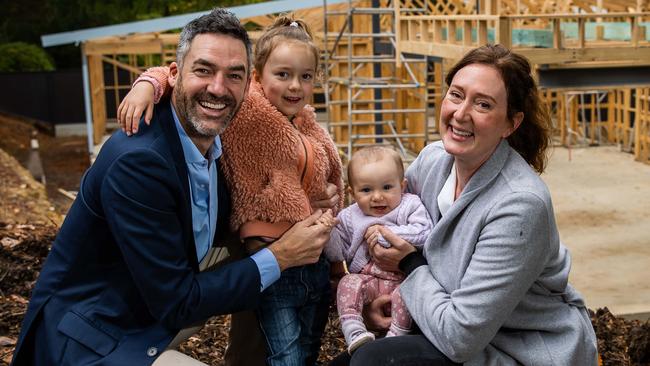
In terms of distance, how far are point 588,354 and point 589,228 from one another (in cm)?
988

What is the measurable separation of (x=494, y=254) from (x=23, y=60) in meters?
31.2

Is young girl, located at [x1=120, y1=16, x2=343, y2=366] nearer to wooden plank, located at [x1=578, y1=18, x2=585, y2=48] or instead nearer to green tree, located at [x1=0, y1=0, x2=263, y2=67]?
wooden plank, located at [x1=578, y1=18, x2=585, y2=48]

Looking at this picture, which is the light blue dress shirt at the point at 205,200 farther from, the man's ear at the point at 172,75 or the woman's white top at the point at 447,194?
the woman's white top at the point at 447,194

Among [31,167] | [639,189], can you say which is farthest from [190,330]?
[31,167]

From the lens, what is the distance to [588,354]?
3.12 meters

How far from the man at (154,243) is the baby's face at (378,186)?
0.47 meters

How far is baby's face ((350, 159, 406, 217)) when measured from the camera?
11.5ft

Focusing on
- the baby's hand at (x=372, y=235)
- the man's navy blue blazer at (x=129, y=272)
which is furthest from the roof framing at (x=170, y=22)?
the man's navy blue blazer at (x=129, y=272)

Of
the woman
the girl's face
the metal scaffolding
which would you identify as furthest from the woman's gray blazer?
the metal scaffolding

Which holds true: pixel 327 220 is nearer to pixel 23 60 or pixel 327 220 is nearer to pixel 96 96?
pixel 96 96

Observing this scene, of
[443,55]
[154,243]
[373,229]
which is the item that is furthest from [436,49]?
[154,243]

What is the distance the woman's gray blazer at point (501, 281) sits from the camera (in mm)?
2914

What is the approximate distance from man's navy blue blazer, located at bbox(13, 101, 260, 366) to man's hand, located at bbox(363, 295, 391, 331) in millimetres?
558

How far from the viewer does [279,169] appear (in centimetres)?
347
